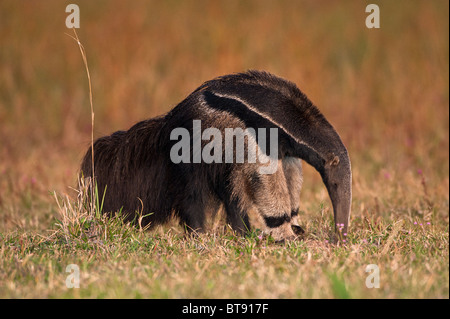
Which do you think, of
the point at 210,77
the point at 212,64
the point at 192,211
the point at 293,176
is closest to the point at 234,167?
the point at 192,211

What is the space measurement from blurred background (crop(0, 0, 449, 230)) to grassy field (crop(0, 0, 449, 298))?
0.03 m

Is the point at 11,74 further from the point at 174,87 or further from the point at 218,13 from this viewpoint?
the point at 218,13

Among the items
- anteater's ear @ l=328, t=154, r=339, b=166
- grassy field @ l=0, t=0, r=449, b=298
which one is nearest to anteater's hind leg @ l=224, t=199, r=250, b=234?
grassy field @ l=0, t=0, r=449, b=298

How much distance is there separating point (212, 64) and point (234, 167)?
7660 mm

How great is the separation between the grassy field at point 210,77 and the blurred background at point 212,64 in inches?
1.2

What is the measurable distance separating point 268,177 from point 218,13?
9192 mm

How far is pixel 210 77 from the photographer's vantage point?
12.2 meters

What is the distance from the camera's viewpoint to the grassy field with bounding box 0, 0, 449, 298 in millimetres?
4656

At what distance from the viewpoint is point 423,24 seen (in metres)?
13.1

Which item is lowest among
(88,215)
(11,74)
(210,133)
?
(88,215)

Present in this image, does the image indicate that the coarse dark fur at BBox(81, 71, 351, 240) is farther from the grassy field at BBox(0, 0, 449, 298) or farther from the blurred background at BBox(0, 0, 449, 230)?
the blurred background at BBox(0, 0, 449, 230)

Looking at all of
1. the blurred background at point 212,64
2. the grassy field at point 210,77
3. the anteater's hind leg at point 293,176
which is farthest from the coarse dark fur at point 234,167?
the blurred background at point 212,64

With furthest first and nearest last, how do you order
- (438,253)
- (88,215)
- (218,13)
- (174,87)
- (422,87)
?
(218,13) < (174,87) < (422,87) < (88,215) < (438,253)

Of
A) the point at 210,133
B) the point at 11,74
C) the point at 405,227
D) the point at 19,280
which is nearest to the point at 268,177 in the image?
the point at 210,133
